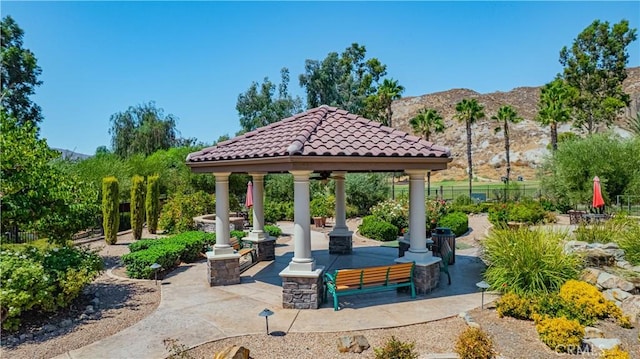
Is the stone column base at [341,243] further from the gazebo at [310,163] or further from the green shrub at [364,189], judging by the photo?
the green shrub at [364,189]

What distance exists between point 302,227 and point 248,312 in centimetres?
203

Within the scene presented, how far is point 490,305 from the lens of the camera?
27.0ft

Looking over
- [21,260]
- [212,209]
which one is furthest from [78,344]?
[212,209]

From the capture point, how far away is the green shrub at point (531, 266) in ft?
27.3

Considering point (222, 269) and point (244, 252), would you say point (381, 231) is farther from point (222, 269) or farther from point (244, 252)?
point (222, 269)

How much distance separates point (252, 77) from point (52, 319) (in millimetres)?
37805

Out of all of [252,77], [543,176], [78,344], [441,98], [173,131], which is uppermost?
[441,98]

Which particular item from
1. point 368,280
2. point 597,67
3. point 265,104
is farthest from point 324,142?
point 597,67

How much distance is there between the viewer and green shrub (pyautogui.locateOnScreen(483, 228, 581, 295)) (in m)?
8.34

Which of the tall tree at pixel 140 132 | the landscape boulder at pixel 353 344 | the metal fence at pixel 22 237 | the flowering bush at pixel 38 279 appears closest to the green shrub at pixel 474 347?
the landscape boulder at pixel 353 344

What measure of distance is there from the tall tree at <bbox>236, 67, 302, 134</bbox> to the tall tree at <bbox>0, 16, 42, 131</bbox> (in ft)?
60.1

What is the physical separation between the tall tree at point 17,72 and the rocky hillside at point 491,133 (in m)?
70.0

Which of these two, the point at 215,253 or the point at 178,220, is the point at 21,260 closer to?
the point at 215,253

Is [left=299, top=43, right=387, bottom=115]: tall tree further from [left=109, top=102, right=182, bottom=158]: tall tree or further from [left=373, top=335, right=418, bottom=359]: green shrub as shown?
[left=373, top=335, right=418, bottom=359]: green shrub
